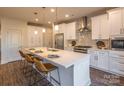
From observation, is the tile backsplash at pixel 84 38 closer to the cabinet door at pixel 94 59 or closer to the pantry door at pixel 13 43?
the cabinet door at pixel 94 59

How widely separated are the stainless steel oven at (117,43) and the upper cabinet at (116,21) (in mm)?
213

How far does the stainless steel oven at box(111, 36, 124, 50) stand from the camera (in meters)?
3.48

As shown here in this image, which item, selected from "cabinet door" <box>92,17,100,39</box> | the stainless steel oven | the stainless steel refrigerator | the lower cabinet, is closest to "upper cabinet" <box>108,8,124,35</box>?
the stainless steel oven

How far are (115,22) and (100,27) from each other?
68 centimetres

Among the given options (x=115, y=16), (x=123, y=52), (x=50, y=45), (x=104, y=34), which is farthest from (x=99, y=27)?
(x=50, y=45)

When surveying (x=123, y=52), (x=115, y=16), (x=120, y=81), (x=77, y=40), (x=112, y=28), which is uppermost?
(x=115, y=16)

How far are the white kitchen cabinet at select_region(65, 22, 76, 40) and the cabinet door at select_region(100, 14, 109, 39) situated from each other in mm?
1679

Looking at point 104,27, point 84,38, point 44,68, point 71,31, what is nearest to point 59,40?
point 71,31

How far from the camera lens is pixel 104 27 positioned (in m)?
4.09

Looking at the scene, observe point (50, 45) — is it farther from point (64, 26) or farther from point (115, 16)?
point (115, 16)

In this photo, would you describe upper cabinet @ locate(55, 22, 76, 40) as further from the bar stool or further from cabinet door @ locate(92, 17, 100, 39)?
the bar stool

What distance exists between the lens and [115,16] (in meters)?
3.61

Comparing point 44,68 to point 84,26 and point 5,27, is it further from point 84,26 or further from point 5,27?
point 5,27
